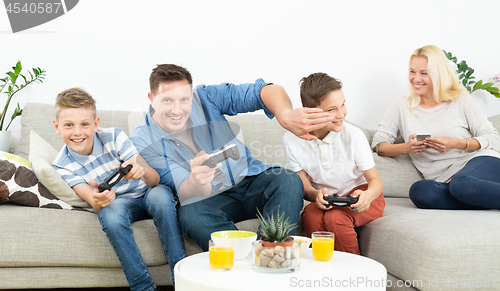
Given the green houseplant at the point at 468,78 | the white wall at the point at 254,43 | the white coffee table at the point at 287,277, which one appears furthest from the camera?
the green houseplant at the point at 468,78

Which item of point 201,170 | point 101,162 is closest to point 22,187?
point 101,162

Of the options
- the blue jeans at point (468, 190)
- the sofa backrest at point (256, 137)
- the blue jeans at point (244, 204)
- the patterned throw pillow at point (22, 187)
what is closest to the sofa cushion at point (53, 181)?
the patterned throw pillow at point (22, 187)

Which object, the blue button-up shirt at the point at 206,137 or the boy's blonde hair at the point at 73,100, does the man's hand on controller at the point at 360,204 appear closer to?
the blue button-up shirt at the point at 206,137

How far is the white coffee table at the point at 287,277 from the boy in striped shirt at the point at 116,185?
0.37 m

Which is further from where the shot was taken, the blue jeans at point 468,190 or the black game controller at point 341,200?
the blue jeans at point 468,190

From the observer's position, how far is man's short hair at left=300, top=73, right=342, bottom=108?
1.55 metres

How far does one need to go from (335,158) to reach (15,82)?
66.9 inches

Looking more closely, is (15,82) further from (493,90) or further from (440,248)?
(493,90)

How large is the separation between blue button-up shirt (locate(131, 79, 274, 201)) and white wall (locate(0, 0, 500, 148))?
27.0 inches

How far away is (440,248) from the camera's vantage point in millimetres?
1172

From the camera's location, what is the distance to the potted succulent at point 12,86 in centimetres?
195

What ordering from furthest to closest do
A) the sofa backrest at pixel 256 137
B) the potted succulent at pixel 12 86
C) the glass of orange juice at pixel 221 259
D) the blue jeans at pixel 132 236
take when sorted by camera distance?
the potted succulent at pixel 12 86, the sofa backrest at pixel 256 137, the blue jeans at pixel 132 236, the glass of orange juice at pixel 221 259

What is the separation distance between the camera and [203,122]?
1.52m

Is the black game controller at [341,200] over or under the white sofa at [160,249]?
over
